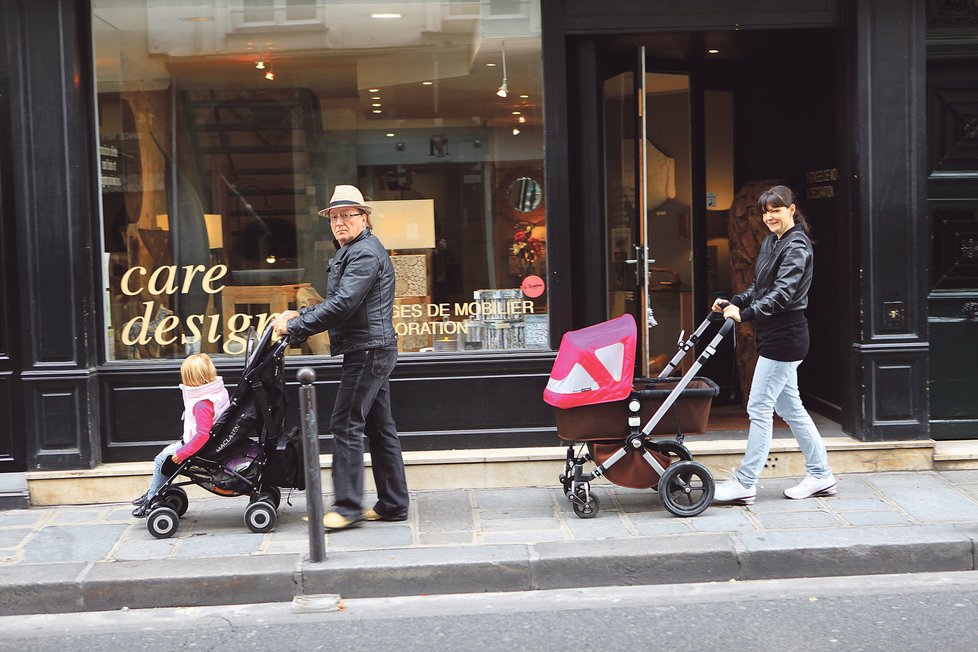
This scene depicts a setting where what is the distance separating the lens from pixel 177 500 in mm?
6441

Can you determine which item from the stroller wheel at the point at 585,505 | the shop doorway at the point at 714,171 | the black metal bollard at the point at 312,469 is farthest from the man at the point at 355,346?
the shop doorway at the point at 714,171

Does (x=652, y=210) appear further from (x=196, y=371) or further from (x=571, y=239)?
(x=196, y=371)

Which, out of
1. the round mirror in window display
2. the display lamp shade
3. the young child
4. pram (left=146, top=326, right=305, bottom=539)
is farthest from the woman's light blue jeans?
the young child

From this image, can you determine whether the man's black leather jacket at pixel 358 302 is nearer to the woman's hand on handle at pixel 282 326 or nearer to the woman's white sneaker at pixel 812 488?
the woman's hand on handle at pixel 282 326

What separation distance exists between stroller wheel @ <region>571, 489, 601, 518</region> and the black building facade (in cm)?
115

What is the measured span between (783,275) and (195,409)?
3.63 metres

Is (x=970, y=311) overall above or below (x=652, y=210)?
below

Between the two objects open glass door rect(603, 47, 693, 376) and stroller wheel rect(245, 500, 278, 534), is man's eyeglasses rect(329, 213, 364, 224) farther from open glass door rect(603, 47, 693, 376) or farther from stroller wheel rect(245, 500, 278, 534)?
open glass door rect(603, 47, 693, 376)

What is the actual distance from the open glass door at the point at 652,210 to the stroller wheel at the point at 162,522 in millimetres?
3828

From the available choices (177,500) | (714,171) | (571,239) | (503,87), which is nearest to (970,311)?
Result: (714,171)

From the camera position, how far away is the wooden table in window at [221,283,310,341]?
25.0 feet

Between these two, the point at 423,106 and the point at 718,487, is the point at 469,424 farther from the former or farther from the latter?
the point at 423,106

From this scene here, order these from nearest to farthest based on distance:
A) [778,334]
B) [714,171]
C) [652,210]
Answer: [778,334] < [652,210] < [714,171]

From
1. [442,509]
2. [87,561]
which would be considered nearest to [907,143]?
[442,509]
